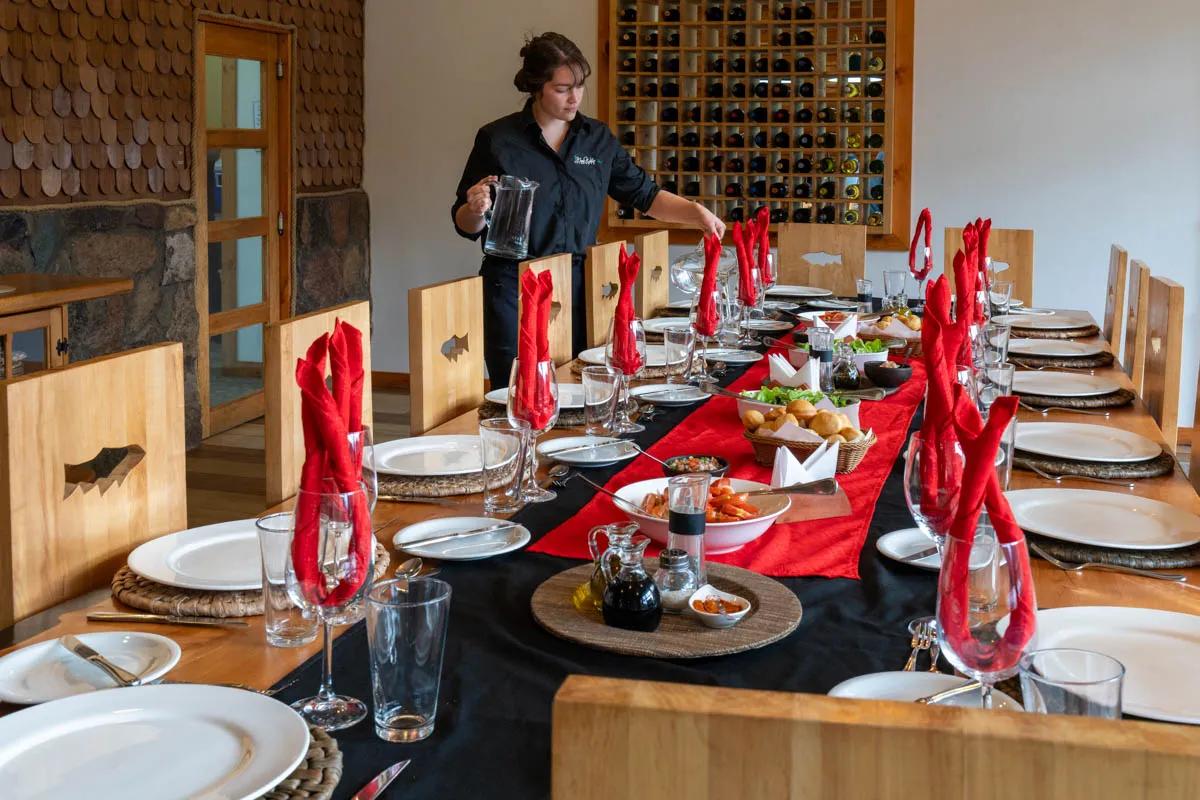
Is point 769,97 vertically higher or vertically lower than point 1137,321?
higher

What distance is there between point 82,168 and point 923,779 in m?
4.81

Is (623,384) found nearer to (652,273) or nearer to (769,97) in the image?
(652,273)

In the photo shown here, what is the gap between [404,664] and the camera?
120 cm

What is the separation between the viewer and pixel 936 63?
19.6 feet

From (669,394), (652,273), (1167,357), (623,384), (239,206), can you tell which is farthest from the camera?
(239,206)

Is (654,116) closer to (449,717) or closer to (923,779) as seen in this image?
(449,717)

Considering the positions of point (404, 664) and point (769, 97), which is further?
point (769, 97)

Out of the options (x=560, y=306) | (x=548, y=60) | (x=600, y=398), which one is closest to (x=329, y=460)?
(x=600, y=398)

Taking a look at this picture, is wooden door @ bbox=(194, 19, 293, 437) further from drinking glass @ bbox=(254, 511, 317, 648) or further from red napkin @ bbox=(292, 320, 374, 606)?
drinking glass @ bbox=(254, 511, 317, 648)

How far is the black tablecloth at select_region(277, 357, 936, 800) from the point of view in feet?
3.75

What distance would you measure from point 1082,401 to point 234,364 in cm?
419

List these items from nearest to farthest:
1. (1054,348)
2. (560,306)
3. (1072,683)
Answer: (1072,683) < (1054,348) < (560,306)

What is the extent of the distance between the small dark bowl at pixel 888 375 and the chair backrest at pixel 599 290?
1.05 meters

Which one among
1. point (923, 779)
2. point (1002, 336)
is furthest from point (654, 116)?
point (923, 779)
